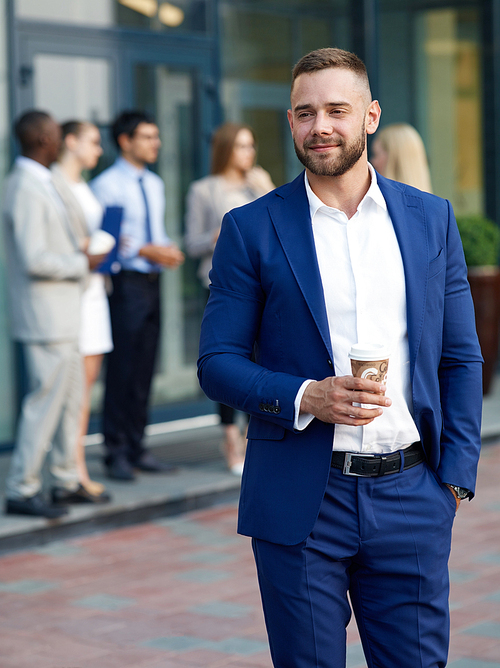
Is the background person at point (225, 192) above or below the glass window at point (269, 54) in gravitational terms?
below

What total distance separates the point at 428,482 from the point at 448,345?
0.33 metres

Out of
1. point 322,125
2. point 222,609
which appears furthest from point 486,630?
point 322,125

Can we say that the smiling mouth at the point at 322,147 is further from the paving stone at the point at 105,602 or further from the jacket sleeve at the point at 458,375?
the paving stone at the point at 105,602

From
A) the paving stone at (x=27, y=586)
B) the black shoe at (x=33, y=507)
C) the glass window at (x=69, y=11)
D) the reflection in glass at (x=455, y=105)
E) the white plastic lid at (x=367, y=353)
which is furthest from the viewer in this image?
the reflection in glass at (x=455, y=105)

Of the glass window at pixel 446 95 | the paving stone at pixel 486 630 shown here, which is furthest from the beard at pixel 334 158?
the glass window at pixel 446 95

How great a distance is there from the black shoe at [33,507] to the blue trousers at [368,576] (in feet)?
10.5

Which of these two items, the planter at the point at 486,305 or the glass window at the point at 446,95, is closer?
the planter at the point at 486,305

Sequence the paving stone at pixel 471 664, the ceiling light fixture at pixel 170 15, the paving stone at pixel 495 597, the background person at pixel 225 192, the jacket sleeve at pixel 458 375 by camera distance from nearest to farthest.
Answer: the jacket sleeve at pixel 458 375, the paving stone at pixel 471 664, the paving stone at pixel 495 597, the background person at pixel 225 192, the ceiling light fixture at pixel 170 15

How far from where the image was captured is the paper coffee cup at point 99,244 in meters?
5.46

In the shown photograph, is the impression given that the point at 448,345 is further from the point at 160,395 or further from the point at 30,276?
the point at 160,395

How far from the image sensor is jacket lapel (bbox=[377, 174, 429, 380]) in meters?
2.33

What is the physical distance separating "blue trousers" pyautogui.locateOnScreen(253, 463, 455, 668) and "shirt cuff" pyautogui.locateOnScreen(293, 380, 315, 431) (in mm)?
144

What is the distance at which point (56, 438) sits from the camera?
18.3 ft

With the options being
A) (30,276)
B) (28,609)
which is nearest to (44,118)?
(30,276)
